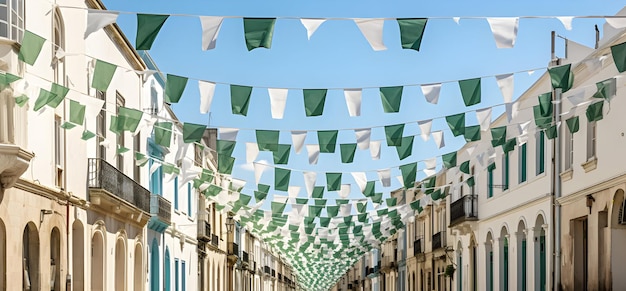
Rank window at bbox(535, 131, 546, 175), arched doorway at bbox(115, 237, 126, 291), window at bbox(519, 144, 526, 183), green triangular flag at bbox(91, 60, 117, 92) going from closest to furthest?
green triangular flag at bbox(91, 60, 117, 92), arched doorway at bbox(115, 237, 126, 291), window at bbox(535, 131, 546, 175), window at bbox(519, 144, 526, 183)

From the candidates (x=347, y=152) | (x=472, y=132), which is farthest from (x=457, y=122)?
(x=347, y=152)

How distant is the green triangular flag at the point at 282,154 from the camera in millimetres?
16219

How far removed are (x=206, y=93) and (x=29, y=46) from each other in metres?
2.39

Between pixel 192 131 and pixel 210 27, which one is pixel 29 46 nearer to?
pixel 210 27

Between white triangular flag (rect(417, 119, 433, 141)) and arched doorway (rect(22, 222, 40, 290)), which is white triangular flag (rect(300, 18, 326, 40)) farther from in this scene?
arched doorway (rect(22, 222, 40, 290))

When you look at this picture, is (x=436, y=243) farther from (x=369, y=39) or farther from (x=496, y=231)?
(x=369, y=39)

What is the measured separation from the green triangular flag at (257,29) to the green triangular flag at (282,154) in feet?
17.6

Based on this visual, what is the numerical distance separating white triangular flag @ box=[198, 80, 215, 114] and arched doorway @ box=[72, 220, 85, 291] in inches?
234

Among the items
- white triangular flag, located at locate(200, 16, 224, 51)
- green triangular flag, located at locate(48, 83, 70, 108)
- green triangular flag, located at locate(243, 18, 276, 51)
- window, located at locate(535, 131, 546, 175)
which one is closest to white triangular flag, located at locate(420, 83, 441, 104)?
green triangular flag, located at locate(243, 18, 276, 51)

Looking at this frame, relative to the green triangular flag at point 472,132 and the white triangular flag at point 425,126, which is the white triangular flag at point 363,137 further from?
the green triangular flag at point 472,132

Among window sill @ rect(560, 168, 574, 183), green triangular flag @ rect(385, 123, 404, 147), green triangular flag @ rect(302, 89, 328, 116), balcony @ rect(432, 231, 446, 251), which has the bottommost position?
green triangular flag @ rect(302, 89, 328, 116)

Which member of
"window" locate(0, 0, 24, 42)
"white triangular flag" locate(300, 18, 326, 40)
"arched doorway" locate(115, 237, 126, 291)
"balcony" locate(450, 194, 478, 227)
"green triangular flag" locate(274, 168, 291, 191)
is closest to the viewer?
"white triangular flag" locate(300, 18, 326, 40)

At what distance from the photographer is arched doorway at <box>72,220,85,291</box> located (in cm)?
1797

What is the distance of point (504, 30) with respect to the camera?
10.9 meters
